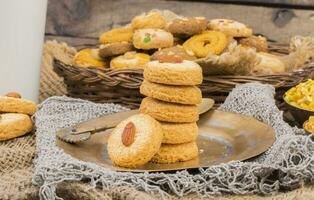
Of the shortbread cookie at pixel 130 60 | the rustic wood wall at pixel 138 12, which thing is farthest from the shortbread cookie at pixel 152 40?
the rustic wood wall at pixel 138 12

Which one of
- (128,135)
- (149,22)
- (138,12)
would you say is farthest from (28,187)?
(138,12)

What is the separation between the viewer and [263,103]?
1015 millimetres

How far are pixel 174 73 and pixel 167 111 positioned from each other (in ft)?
0.16

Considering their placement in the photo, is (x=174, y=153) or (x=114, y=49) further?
(x=114, y=49)

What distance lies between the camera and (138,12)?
185 cm

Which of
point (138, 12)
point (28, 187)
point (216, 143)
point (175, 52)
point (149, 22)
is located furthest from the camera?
point (138, 12)

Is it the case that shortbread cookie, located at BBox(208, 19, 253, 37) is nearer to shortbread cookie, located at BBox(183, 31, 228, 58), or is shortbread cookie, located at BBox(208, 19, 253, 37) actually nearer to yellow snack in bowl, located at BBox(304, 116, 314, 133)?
shortbread cookie, located at BBox(183, 31, 228, 58)

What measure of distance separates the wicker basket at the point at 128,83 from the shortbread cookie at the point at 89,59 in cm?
5

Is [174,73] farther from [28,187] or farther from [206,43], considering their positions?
[206,43]

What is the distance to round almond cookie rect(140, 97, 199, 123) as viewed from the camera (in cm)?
84

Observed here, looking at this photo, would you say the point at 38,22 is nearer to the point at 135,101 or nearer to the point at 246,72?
the point at 135,101

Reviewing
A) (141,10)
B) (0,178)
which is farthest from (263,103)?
(141,10)

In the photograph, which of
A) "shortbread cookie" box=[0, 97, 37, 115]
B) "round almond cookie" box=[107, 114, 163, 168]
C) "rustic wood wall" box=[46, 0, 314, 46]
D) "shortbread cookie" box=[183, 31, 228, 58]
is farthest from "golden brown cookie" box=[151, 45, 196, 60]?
"rustic wood wall" box=[46, 0, 314, 46]

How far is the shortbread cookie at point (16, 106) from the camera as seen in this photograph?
99cm
